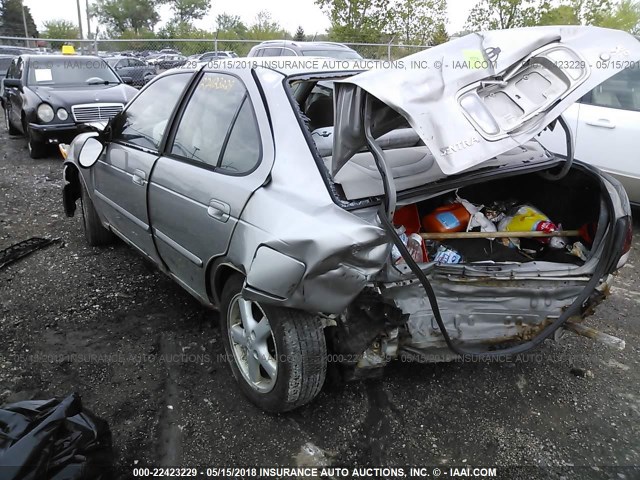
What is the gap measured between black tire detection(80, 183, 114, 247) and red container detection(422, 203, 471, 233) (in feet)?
9.56

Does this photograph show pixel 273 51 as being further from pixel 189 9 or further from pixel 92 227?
pixel 189 9

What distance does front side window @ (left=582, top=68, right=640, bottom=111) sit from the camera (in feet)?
15.4

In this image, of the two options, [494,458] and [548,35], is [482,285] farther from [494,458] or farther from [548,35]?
[548,35]

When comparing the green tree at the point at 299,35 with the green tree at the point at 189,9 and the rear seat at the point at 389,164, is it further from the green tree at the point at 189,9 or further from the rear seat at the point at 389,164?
the rear seat at the point at 389,164

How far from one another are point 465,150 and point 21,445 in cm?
187

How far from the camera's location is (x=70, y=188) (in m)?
4.49

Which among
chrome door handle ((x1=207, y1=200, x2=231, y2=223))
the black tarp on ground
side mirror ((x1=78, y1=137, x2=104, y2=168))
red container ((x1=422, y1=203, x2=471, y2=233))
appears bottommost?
the black tarp on ground

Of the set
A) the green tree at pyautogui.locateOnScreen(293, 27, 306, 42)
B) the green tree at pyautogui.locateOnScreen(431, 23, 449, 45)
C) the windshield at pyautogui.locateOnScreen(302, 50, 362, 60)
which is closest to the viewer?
the windshield at pyautogui.locateOnScreen(302, 50, 362, 60)

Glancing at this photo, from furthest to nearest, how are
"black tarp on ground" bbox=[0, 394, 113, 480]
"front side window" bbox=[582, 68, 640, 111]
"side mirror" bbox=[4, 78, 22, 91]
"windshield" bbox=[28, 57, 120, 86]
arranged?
1. "windshield" bbox=[28, 57, 120, 86]
2. "side mirror" bbox=[4, 78, 22, 91]
3. "front side window" bbox=[582, 68, 640, 111]
4. "black tarp on ground" bbox=[0, 394, 113, 480]

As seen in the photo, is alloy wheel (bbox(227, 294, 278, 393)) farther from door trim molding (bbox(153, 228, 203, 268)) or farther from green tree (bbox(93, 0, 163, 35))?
green tree (bbox(93, 0, 163, 35))

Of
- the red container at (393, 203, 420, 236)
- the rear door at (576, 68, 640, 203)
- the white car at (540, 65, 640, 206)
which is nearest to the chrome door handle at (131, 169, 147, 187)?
the red container at (393, 203, 420, 236)

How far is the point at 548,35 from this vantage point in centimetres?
206

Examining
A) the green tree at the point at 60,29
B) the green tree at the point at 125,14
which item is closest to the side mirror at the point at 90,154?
the green tree at the point at 60,29

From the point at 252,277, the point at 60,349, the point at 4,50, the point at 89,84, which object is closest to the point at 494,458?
the point at 252,277
